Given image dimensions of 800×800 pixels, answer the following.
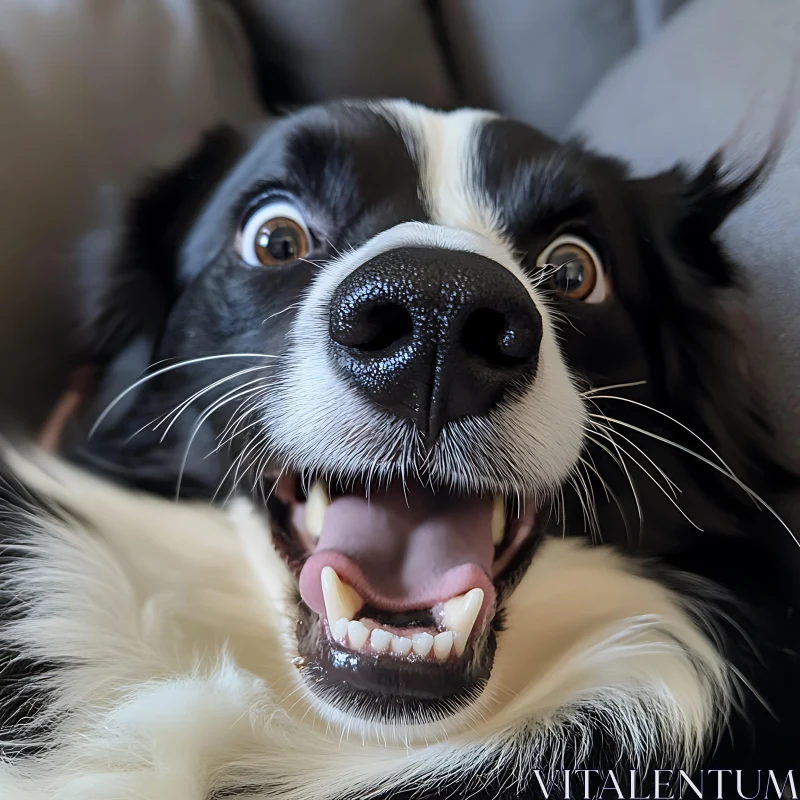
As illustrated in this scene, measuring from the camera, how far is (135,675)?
758 mm

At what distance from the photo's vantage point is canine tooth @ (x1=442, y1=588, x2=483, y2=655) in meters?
0.69

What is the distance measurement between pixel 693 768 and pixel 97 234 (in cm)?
90

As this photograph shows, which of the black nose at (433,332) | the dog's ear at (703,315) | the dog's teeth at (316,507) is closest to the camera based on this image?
the black nose at (433,332)

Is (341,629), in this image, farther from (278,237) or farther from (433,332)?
(278,237)

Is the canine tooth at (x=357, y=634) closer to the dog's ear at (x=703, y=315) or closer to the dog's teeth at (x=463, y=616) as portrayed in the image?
the dog's teeth at (x=463, y=616)

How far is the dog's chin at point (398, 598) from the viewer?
2.22ft

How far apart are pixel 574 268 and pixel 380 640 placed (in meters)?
0.45

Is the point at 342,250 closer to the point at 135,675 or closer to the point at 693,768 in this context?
the point at 135,675

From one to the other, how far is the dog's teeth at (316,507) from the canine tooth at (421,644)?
0.52 ft

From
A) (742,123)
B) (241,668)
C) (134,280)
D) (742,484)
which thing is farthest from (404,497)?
(742,123)

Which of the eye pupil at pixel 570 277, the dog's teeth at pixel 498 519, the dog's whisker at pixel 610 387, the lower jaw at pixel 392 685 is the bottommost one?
the lower jaw at pixel 392 685

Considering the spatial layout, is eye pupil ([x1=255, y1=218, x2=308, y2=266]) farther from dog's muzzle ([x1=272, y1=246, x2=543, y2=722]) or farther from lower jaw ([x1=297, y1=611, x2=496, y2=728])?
lower jaw ([x1=297, y1=611, x2=496, y2=728])

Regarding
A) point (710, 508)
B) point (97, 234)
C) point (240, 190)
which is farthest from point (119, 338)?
point (710, 508)

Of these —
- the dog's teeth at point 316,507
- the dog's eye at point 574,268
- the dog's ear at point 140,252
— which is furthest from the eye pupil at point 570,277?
the dog's ear at point 140,252
